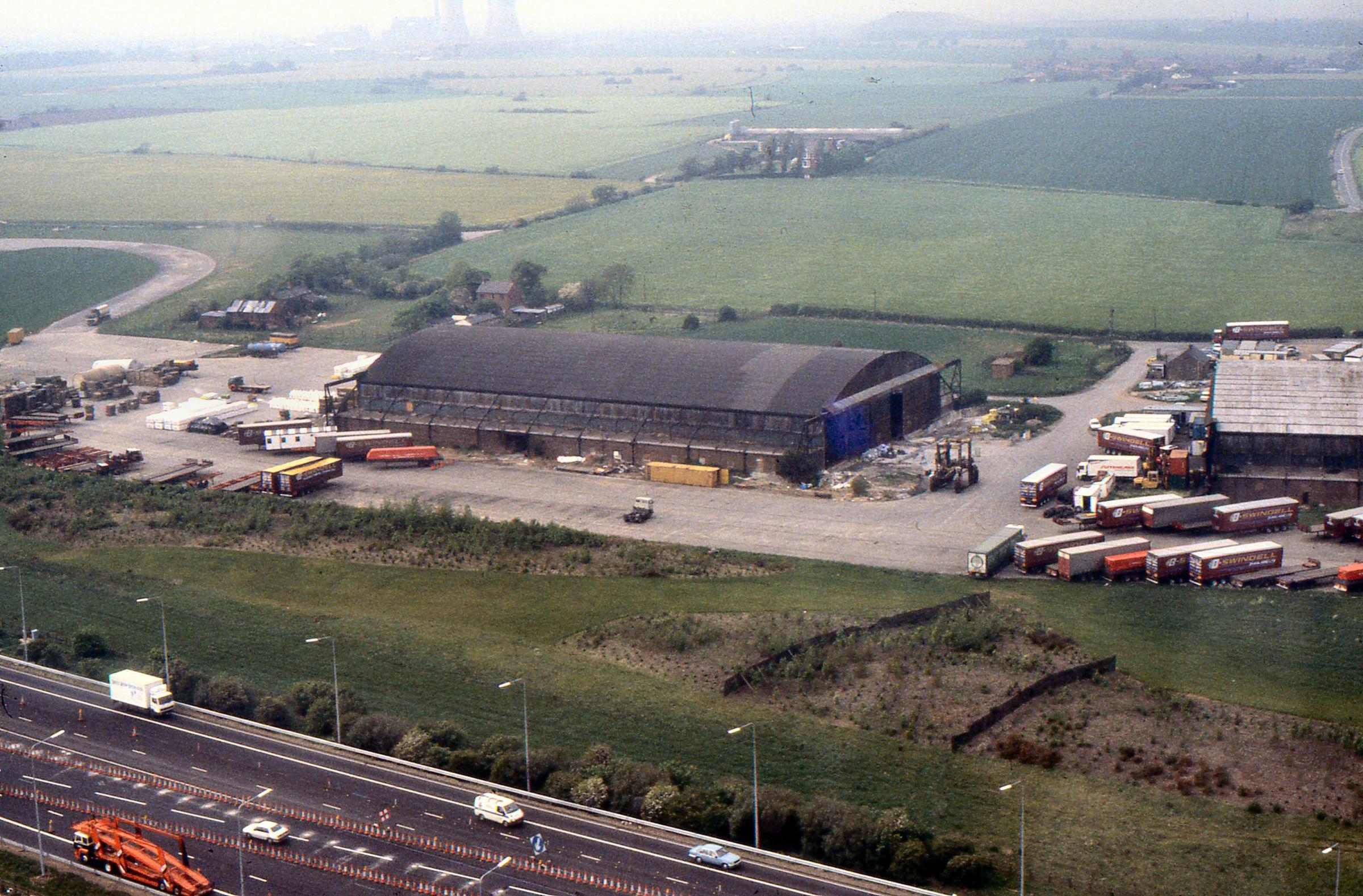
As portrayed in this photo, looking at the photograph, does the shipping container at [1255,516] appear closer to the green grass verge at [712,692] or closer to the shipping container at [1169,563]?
the shipping container at [1169,563]

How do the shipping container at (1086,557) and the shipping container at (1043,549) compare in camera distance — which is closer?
the shipping container at (1086,557)

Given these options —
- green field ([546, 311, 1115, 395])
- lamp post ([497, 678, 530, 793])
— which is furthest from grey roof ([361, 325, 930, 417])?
lamp post ([497, 678, 530, 793])

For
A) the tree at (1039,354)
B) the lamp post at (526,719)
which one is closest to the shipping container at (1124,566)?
the lamp post at (526,719)

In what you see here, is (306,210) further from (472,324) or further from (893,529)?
(893,529)

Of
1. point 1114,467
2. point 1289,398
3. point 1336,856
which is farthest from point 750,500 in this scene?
point 1336,856

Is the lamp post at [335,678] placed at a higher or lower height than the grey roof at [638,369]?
lower

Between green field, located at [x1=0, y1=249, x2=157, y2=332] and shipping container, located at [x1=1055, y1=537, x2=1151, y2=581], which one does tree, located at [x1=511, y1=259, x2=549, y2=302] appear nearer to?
green field, located at [x1=0, y1=249, x2=157, y2=332]
